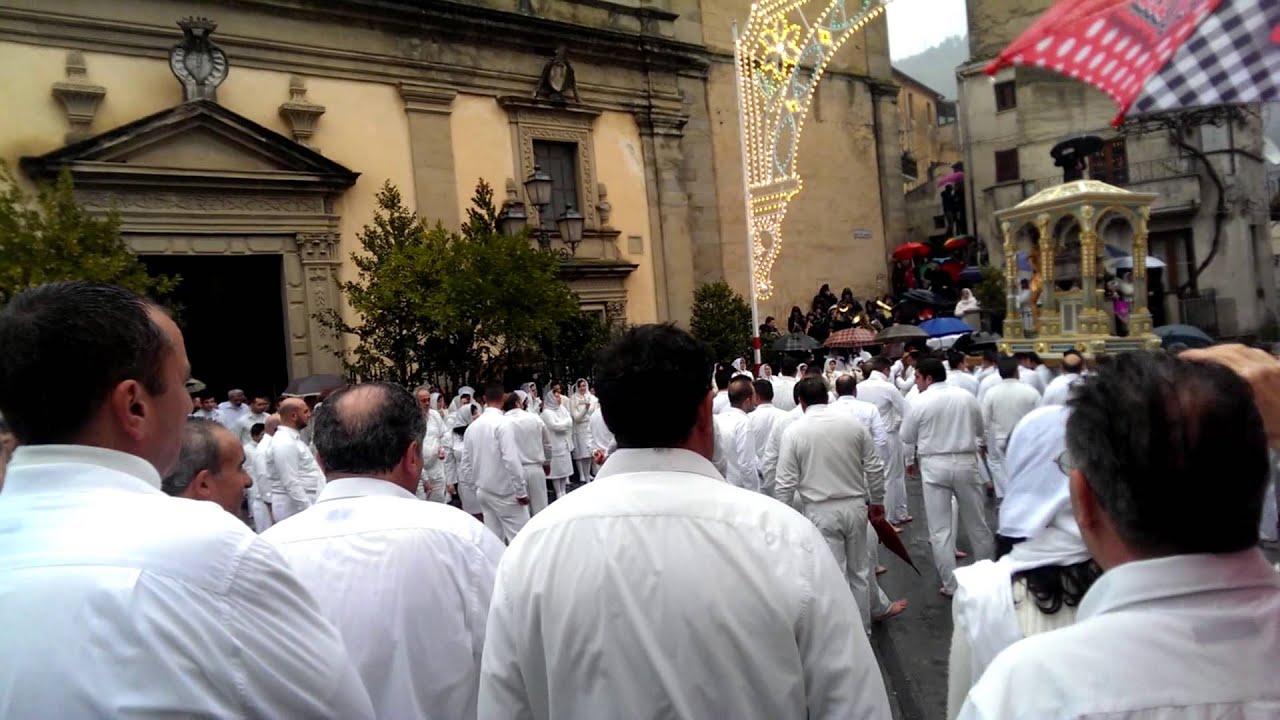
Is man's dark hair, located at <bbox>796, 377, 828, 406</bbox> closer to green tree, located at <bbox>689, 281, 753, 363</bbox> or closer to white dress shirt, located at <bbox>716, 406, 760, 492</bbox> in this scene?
white dress shirt, located at <bbox>716, 406, 760, 492</bbox>

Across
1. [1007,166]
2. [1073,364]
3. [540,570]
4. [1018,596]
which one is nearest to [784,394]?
[1073,364]

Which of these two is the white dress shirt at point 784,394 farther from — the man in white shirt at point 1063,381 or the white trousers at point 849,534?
the white trousers at point 849,534

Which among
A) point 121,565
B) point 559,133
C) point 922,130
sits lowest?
point 121,565

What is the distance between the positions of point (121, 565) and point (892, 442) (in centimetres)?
986

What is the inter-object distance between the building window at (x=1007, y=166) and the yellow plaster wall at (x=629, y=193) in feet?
56.5

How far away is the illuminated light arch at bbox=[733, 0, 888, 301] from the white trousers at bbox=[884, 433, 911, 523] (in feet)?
22.1

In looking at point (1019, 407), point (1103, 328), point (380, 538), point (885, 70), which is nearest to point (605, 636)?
point (380, 538)

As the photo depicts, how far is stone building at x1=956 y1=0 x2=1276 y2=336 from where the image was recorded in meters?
30.1

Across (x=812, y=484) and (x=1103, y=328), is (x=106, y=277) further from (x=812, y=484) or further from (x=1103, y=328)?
(x=1103, y=328)

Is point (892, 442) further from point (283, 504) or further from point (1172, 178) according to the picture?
point (1172, 178)

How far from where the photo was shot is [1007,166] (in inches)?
1332

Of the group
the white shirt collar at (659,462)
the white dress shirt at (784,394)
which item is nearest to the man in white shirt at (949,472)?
the white dress shirt at (784,394)

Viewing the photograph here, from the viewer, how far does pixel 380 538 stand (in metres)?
2.79

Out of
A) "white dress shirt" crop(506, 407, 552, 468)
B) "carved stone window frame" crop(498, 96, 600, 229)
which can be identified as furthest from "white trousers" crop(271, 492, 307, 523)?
"carved stone window frame" crop(498, 96, 600, 229)
